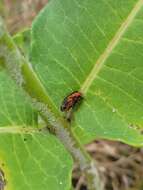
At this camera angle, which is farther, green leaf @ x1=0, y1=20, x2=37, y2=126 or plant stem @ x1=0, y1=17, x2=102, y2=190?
green leaf @ x1=0, y1=20, x2=37, y2=126

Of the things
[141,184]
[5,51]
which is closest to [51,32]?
[5,51]

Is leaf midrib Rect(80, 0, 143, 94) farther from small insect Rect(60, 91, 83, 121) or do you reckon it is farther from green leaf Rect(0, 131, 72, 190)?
green leaf Rect(0, 131, 72, 190)

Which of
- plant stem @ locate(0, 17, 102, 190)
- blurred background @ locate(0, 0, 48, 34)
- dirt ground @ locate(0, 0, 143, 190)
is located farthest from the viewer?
blurred background @ locate(0, 0, 48, 34)

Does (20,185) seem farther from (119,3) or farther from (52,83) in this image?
(119,3)

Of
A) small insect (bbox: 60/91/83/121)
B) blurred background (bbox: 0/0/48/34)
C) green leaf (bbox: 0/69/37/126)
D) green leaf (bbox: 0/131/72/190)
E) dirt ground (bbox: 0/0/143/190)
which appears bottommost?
dirt ground (bbox: 0/0/143/190)

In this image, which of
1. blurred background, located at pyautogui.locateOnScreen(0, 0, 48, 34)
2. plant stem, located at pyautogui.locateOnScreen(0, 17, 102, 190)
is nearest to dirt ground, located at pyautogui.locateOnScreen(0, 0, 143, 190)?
blurred background, located at pyautogui.locateOnScreen(0, 0, 48, 34)

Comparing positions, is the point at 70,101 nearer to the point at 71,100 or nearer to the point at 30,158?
the point at 71,100

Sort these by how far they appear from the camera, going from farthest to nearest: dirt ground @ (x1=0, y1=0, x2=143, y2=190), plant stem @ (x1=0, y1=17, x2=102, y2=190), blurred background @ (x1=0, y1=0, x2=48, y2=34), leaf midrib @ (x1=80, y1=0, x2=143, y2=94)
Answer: blurred background @ (x1=0, y1=0, x2=48, y2=34)
dirt ground @ (x1=0, y1=0, x2=143, y2=190)
leaf midrib @ (x1=80, y1=0, x2=143, y2=94)
plant stem @ (x1=0, y1=17, x2=102, y2=190)
